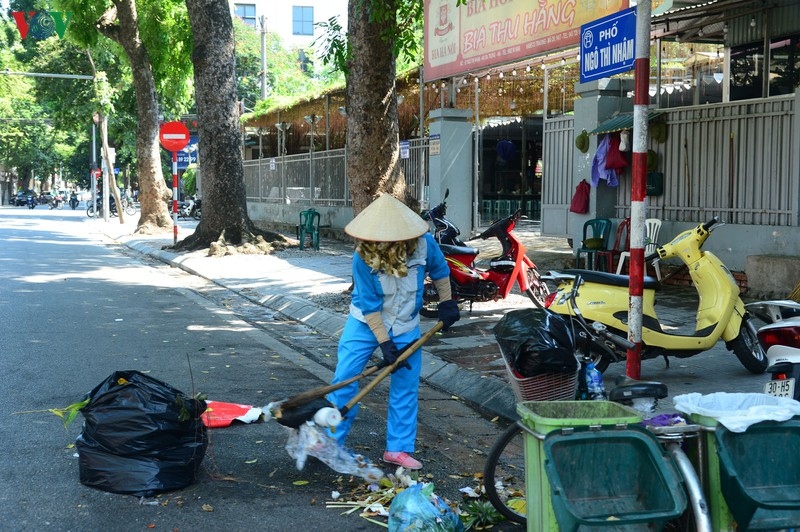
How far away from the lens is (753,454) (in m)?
3.60

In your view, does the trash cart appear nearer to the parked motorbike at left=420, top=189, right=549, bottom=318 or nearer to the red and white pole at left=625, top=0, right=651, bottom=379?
the red and white pole at left=625, top=0, right=651, bottom=379

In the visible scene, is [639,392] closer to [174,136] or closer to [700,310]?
[700,310]

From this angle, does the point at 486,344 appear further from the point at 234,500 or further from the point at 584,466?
the point at 584,466

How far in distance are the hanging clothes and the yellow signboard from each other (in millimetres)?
1711

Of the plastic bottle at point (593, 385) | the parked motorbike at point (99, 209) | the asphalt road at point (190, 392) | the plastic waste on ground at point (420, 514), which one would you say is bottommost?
the asphalt road at point (190, 392)

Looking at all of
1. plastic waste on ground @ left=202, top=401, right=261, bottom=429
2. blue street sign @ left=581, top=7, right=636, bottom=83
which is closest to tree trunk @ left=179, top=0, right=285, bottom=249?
plastic waste on ground @ left=202, top=401, right=261, bottom=429

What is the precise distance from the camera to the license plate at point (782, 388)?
425 cm

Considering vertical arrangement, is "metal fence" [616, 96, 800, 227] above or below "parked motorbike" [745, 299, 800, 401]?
above

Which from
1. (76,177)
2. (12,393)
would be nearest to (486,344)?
(12,393)

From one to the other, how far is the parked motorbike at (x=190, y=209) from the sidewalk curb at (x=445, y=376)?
2585 centimetres

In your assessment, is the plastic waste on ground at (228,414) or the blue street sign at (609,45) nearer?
the blue street sign at (609,45)

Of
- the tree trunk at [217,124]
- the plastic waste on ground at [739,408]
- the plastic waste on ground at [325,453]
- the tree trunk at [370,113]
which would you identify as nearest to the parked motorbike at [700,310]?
the plastic waste on ground at [325,453]

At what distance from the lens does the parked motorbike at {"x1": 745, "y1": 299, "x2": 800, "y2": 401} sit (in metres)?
4.27

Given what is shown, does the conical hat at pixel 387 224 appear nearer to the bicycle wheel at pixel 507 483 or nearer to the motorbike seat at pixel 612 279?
the bicycle wheel at pixel 507 483
